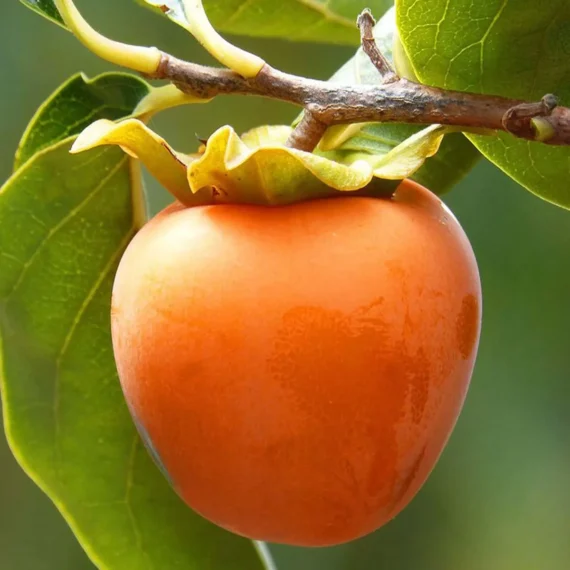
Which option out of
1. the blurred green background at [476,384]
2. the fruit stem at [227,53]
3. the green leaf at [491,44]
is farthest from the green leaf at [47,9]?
the blurred green background at [476,384]

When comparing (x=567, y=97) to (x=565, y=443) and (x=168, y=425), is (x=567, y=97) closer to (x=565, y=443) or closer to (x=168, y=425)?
(x=168, y=425)

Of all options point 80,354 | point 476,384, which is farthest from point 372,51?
point 476,384

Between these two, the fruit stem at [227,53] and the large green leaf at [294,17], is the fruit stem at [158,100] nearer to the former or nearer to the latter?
the fruit stem at [227,53]

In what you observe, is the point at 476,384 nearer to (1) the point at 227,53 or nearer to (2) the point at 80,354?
(2) the point at 80,354

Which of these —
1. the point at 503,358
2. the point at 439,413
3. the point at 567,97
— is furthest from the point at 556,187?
the point at 503,358

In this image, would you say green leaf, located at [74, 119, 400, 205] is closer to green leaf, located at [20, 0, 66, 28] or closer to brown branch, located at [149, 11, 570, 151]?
brown branch, located at [149, 11, 570, 151]

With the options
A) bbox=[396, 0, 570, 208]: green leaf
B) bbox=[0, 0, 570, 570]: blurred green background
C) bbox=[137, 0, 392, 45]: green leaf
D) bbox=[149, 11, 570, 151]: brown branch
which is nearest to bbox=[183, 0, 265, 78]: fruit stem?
bbox=[149, 11, 570, 151]: brown branch

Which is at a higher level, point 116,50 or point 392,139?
point 116,50
